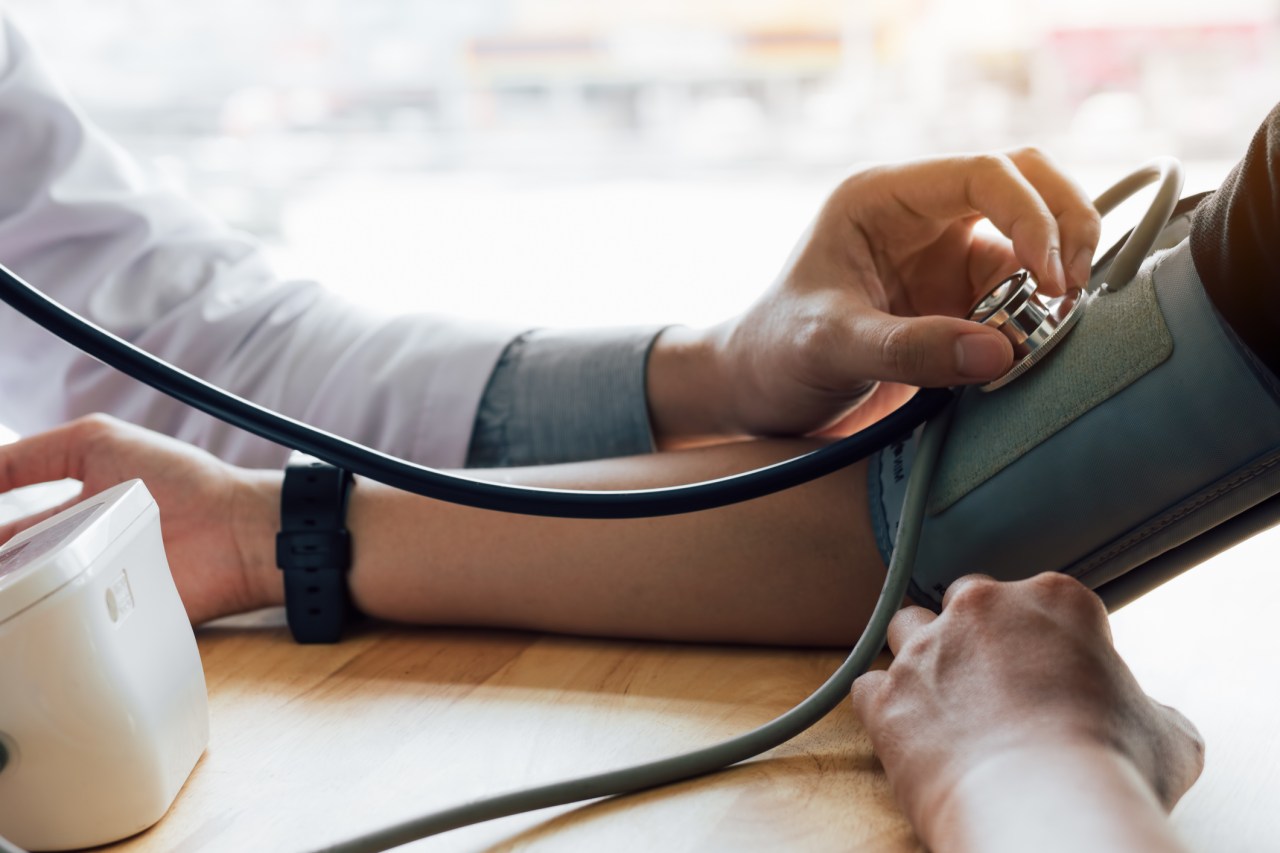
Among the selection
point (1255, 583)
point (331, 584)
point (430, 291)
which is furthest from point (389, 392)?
point (430, 291)

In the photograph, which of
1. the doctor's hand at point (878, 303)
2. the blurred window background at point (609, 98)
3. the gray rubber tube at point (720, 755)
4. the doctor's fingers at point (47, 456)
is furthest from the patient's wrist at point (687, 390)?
the blurred window background at point (609, 98)

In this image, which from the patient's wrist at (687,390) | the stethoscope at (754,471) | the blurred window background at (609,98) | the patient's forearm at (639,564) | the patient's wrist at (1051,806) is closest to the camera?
the patient's wrist at (1051,806)

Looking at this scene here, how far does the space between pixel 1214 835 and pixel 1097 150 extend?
3.88m

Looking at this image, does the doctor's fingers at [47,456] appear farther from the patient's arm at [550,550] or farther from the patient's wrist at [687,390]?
the patient's wrist at [687,390]

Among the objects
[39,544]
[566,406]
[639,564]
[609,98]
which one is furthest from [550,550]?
[609,98]

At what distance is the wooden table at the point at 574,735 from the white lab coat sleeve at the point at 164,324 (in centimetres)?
19

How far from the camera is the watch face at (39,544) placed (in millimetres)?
434

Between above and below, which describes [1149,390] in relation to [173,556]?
above

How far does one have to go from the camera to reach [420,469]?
0.54 metres

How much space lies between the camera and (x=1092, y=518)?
1.73 feet

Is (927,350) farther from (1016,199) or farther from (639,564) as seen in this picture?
(639,564)

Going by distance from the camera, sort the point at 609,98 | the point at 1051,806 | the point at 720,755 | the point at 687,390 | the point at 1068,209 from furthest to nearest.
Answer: the point at 609,98 → the point at 687,390 → the point at 1068,209 → the point at 720,755 → the point at 1051,806

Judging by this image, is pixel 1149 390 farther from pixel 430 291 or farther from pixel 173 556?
pixel 430 291

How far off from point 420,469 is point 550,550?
132 millimetres
